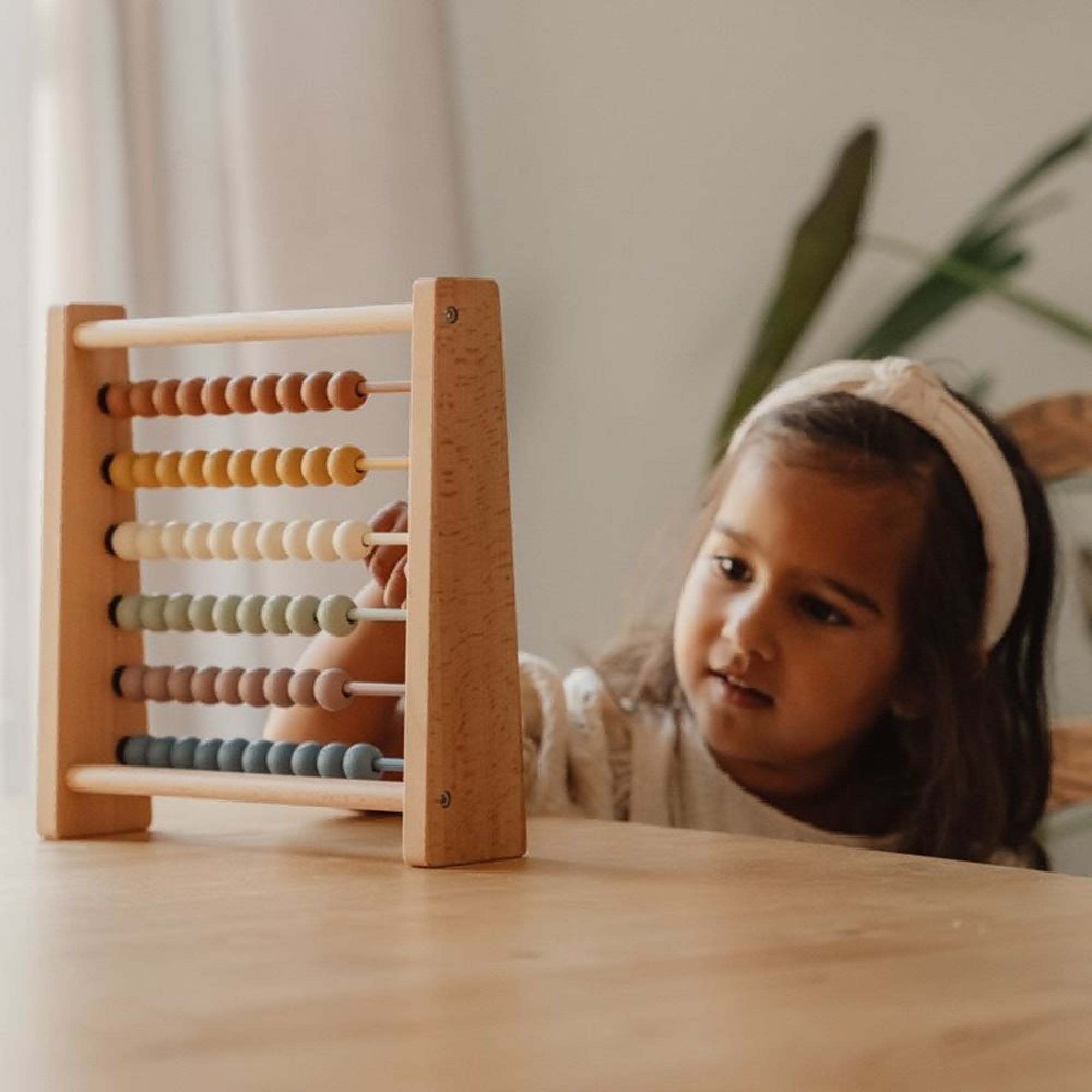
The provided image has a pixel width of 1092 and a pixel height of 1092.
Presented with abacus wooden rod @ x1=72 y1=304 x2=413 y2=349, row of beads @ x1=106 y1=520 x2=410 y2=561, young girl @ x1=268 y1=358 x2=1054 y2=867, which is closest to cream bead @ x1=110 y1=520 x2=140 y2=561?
row of beads @ x1=106 y1=520 x2=410 y2=561

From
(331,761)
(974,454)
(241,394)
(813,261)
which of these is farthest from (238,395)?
(813,261)

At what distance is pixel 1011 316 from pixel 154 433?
2.70ft

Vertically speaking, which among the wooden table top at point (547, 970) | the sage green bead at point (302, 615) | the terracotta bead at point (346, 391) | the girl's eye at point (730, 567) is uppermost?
the terracotta bead at point (346, 391)

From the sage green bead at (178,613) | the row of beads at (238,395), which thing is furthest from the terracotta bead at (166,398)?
the sage green bead at (178,613)

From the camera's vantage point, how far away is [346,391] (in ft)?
3.10

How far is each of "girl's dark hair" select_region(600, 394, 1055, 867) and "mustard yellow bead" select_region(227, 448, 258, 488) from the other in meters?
0.49

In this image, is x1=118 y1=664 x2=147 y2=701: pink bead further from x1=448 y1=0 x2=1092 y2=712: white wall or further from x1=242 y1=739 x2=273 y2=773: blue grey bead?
x1=448 y1=0 x2=1092 y2=712: white wall

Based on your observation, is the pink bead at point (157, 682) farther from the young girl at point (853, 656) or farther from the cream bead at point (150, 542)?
the young girl at point (853, 656)

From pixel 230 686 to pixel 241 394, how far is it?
165 millimetres

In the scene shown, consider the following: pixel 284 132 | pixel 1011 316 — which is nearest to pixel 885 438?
pixel 1011 316

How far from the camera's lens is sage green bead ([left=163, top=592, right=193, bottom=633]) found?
0.99 m

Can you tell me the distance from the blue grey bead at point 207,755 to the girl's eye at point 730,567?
491mm

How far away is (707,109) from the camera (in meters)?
1.78

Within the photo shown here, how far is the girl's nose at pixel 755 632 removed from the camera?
1.31 m
